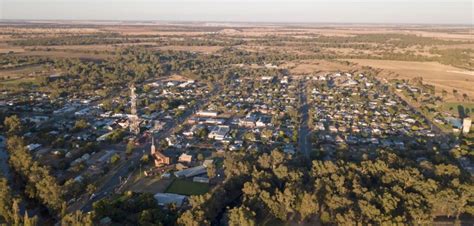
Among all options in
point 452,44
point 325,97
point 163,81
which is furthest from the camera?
point 452,44

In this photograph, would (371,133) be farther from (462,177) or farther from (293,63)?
(293,63)

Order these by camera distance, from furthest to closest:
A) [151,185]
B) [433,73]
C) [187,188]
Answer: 1. [433,73]
2. [151,185]
3. [187,188]

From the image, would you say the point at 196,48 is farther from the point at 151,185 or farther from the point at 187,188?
the point at 187,188

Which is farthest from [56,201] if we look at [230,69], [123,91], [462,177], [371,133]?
[230,69]

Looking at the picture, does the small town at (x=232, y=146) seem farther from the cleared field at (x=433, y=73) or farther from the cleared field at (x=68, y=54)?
the cleared field at (x=68, y=54)

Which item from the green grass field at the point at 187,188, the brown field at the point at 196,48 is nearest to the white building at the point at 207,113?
the green grass field at the point at 187,188

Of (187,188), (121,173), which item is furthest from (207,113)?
(187,188)

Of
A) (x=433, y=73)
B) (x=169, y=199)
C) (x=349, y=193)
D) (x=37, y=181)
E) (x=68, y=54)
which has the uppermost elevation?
(x=433, y=73)
